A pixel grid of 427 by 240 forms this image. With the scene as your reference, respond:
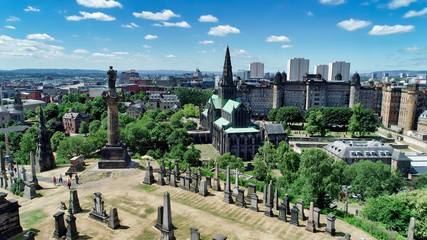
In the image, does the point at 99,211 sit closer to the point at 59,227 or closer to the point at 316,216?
the point at 59,227

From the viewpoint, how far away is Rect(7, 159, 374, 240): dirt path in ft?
81.4

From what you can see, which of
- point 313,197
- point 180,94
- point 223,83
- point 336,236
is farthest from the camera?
point 180,94

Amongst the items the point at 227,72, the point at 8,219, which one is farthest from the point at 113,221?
the point at 227,72

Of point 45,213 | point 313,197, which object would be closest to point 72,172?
point 45,213

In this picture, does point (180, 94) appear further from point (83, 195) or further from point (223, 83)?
point (83, 195)

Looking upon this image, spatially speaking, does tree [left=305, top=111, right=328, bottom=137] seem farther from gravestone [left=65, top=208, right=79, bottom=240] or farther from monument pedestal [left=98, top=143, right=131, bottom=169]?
gravestone [left=65, top=208, right=79, bottom=240]

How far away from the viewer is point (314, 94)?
12444 cm

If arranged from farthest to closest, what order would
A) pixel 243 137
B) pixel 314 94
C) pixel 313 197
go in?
pixel 314 94, pixel 243 137, pixel 313 197

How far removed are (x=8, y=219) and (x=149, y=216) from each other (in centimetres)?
1184

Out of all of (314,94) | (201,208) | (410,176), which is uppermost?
(314,94)

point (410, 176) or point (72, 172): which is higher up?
point (72, 172)

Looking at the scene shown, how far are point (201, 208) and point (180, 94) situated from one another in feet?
422

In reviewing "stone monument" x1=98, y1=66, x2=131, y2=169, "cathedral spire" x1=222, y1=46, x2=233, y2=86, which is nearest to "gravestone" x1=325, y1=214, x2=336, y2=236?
"stone monument" x1=98, y1=66, x2=131, y2=169

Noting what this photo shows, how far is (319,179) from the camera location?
1314 inches
